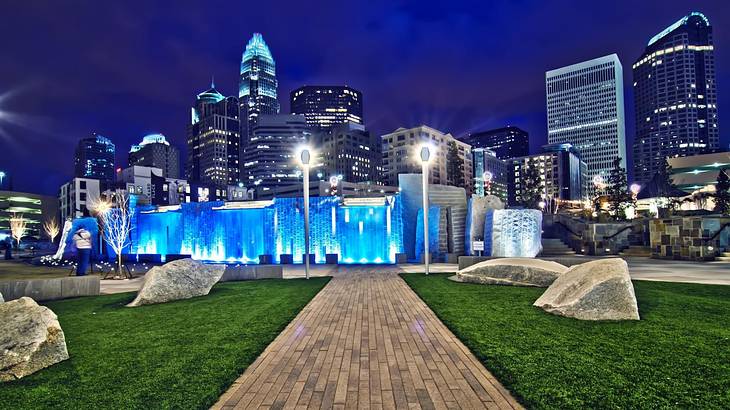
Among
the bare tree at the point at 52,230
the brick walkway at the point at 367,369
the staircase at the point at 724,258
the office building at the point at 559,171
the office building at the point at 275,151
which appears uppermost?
the office building at the point at 275,151

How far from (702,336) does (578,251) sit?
23281 millimetres

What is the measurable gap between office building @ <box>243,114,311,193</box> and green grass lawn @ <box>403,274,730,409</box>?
167651mm

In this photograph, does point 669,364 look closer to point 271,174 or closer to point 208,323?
point 208,323

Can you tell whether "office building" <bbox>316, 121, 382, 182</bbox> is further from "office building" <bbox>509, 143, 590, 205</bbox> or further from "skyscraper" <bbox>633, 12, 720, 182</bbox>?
"skyscraper" <bbox>633, 12, 720, 182</bbox>

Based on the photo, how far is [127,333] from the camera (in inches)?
320

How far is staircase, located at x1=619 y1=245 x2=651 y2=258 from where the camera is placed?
25.4 m

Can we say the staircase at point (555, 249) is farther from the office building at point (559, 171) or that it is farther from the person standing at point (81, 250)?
the office building at point (559, 171)

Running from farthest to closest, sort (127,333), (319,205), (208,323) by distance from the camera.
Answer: (319,205), (208,323), (127,333)

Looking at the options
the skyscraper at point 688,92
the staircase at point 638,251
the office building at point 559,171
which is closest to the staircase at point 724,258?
the staircase at point 638,251

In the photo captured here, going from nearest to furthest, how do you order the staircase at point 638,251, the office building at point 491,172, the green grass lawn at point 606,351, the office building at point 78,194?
the green grass lawn at point 606,351, the staircase at point 638,251, the office building at point 78,194, the office building at point 491,172

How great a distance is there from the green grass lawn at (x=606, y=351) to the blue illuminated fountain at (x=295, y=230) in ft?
52.2

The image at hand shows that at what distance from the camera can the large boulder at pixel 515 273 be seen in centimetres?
1312

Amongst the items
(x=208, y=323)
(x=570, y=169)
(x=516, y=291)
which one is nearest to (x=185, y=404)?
(x=208, y=323)

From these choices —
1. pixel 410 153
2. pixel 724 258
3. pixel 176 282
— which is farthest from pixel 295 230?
pixel 410 153
